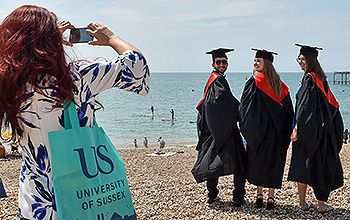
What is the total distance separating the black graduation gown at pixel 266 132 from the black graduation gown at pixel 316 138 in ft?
0.76

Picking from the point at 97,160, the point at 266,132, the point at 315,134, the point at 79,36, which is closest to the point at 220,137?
the point at 266,132

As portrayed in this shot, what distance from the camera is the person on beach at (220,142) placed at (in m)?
6.62

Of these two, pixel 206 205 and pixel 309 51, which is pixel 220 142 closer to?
pixel 206 205

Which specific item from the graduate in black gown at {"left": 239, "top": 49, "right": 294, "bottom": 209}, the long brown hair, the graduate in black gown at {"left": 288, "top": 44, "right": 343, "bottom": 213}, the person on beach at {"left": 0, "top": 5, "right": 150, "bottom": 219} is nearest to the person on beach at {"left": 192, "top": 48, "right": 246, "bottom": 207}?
the graduate in black gown at {"left": 239, "top": 49, "right": 294, "bottom": 209}

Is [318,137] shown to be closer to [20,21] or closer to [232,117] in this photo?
[232,117]

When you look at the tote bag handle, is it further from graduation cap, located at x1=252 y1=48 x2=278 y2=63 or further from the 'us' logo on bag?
graduation cap, located at x1=252 y1=48 x2=278 y2=63

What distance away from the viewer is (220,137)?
664 centimetres

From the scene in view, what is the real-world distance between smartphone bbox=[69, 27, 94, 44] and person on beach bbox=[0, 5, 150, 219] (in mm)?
63

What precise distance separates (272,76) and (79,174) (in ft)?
15.5

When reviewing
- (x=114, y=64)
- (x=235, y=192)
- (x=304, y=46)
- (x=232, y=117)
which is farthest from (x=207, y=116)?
(x=114, y=64)

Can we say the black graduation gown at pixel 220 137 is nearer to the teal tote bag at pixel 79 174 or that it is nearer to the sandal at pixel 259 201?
the sandal at pixel 259 201

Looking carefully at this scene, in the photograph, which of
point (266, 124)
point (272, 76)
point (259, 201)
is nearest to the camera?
point (266, 124)

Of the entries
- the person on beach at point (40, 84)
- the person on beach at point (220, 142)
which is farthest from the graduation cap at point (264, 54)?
the person on beach at point (40, 84)

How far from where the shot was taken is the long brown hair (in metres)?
6.51
